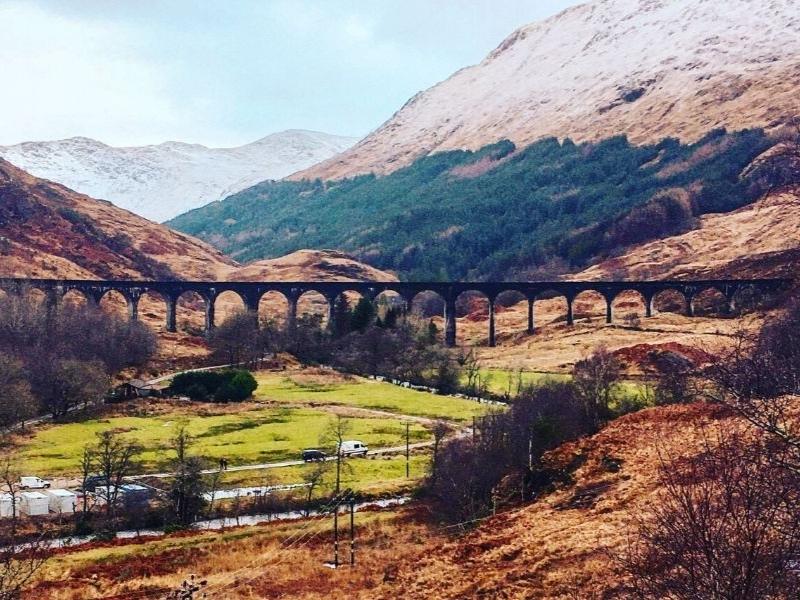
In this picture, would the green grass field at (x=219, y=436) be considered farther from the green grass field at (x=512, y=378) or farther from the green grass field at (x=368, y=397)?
the green grass field at (x=512, y=378)

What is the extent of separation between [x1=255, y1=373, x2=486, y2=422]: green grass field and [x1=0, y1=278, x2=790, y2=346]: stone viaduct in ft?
104

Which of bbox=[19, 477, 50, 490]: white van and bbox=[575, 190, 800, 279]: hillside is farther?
bbox=[575, 190, 800, 279]: hillside

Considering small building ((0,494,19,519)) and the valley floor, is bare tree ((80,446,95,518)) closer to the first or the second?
small building ((0,494,19,519))

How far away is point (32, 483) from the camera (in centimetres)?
4697

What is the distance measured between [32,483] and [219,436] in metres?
19.1

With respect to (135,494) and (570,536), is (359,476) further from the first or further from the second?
(570,536)

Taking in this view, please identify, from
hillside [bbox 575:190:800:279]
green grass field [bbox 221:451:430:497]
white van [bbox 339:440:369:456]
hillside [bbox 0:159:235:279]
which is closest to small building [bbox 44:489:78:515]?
green grass field [bbox 221:451:430:497]

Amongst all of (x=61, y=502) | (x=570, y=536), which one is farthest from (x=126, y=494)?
(x=570, y=536)

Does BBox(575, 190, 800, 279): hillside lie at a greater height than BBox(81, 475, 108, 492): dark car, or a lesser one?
greater

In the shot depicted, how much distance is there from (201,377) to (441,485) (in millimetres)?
46052

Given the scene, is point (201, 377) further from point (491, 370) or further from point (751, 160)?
point (751, 160)

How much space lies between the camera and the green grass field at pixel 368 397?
7662cm

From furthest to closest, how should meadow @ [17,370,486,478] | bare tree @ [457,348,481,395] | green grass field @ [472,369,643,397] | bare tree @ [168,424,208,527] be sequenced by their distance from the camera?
bare tree @ [457,348,481,395] → green grass field @ [472,369,643,397] → meadow @ [17,370,486,478] → bare tree @ [168,424,208,527]

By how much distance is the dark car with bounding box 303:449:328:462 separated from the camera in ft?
185
